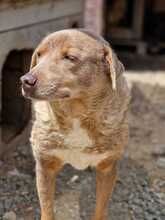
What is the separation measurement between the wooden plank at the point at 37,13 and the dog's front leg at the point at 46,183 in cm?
173

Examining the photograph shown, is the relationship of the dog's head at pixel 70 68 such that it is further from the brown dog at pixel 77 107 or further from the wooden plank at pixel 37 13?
the wooden plank at pixel 37 13

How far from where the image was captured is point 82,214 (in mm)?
4367

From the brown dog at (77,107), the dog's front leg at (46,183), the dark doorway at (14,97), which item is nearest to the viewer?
the brown dog at (77,107)

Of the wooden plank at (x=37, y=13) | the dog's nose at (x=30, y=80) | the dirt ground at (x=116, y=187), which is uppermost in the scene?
the wooden plank at (x=37, y=13)

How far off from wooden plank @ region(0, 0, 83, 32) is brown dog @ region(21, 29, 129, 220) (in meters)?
1.50

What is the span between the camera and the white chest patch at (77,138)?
11.8 feet

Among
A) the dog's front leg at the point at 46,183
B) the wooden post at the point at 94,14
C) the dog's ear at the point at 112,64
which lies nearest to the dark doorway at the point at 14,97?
the dog's front leg at the point at 46,183

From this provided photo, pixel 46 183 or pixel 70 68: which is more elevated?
pixel 70 68

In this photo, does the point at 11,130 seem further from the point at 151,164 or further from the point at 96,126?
the point at 96,126

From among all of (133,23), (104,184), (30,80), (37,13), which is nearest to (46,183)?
(104,184)

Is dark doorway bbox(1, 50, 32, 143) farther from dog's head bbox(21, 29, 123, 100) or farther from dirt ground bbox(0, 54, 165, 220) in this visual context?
dog's head bbox(21, 29, 123, 100)

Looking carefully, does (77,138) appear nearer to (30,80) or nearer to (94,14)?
(30,80)

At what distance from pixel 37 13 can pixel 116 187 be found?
214 cm

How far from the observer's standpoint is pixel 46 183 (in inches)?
150
